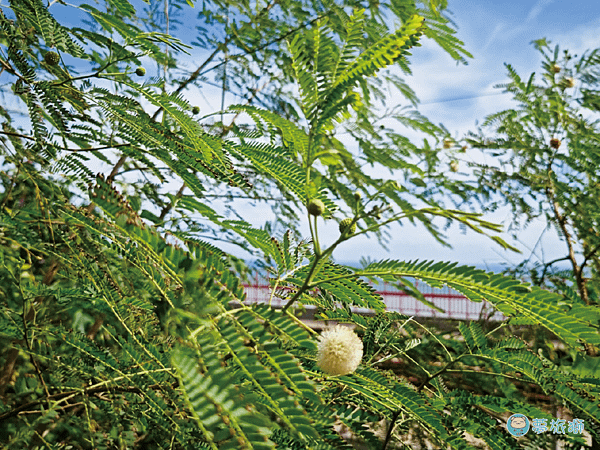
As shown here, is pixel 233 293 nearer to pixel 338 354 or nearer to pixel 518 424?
pixel 338 354

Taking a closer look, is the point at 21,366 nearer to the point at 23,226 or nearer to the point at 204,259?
the point at 23,226

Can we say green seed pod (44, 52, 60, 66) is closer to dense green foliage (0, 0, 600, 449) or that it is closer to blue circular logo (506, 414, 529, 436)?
dense green foliage (0, 0, 600, 449)

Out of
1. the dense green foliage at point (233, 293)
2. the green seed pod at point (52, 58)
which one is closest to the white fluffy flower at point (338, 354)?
the dense green foliage at point (233, 293)

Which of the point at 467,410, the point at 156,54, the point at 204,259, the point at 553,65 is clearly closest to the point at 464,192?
the point at 553,65

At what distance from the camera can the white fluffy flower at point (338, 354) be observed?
0.51 meters

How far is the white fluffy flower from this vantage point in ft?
1.68

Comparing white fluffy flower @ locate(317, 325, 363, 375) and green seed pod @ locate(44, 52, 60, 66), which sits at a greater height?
green seed pod @ locate(44, 52, 60, 66)

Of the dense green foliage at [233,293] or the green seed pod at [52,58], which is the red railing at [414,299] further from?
the green seed pod at [52,58]

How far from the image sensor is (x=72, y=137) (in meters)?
0.79

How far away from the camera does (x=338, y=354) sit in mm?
519

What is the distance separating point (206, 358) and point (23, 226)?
73 centimetres

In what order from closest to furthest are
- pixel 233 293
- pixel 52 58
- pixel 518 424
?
pixel 233 293, pixel 52 58, pixel 518 424

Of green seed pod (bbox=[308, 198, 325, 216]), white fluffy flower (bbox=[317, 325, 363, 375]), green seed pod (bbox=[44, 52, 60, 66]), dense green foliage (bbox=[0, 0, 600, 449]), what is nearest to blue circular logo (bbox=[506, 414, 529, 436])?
dense green foliage (bbox=[0, 0, 600, 449])

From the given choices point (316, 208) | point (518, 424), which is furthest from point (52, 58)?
point (518, 424)
